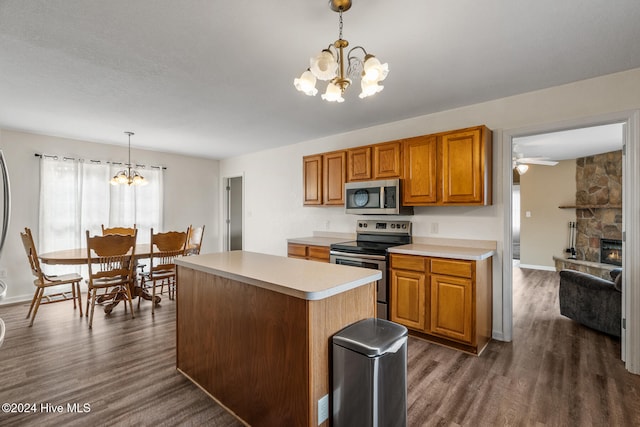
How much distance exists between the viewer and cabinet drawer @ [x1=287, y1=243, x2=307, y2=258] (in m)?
4.04

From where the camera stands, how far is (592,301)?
10.3 ft

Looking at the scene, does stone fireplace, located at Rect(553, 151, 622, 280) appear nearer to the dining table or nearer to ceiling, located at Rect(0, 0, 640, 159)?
ceiling, located at Rect(0, 0, 640, 159)

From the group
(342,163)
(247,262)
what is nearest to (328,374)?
(247,262)

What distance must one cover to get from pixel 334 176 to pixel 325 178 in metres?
0.17

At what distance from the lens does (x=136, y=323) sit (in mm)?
3400

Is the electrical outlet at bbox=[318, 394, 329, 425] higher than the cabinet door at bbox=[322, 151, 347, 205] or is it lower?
lower

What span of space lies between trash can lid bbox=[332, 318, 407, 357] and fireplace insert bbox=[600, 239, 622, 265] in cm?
624

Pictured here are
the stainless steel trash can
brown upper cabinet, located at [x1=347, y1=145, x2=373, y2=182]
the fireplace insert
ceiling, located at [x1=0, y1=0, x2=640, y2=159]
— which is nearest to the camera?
the stainless steel trash can

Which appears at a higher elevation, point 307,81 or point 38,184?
point 307,81

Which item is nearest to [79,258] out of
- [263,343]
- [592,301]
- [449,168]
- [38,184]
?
[38,184]

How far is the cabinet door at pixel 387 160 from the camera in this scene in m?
3.42

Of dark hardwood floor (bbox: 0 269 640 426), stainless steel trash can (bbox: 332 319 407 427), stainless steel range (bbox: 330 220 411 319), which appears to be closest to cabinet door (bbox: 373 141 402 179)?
stainless steel range (bbox: 330 220 411 319)

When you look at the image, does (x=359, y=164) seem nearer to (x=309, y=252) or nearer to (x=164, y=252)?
(x=309, y=252)

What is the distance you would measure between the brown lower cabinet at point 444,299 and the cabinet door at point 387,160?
3.28 feet
